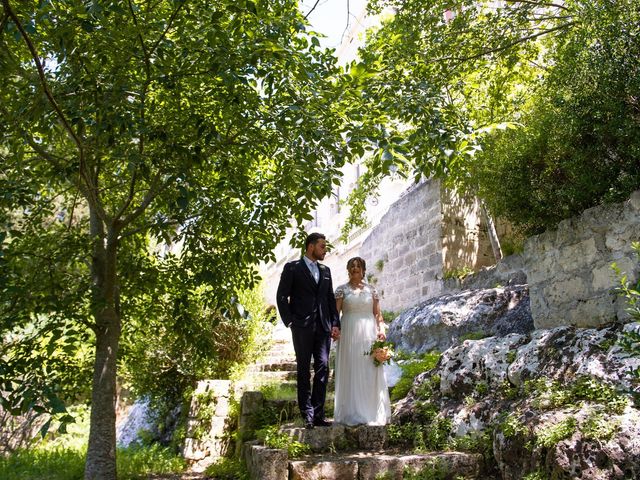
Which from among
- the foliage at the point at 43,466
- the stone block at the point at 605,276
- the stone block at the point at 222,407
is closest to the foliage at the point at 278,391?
the stone block at the point at 222,407

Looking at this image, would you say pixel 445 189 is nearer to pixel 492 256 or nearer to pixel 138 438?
pixel 492 256

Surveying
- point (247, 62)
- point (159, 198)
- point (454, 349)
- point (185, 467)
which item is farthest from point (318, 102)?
point (185, 467)

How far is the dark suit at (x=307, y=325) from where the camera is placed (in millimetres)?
5422

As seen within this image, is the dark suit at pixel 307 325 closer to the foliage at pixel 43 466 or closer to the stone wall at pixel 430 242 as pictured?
the foliage at pixel 43 466

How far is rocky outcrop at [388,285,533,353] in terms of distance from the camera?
6898mm

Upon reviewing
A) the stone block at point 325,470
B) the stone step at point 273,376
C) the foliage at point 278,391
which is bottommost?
the stone block at point 325,470

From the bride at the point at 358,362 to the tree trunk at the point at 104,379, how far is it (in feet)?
7.50

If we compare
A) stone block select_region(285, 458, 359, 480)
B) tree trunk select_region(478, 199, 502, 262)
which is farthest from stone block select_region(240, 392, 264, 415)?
tree trunk select_region(478, 199, 502, 262)

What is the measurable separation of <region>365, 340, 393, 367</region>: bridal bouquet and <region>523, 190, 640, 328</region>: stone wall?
4.82ft

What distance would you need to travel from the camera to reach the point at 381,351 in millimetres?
5656

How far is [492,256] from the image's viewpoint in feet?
33.4

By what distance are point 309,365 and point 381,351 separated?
744 mm

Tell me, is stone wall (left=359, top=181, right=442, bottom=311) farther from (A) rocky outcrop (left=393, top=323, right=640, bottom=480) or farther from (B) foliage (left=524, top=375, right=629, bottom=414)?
(B) foliage (left=524, top=375, right=629, bottom=414)

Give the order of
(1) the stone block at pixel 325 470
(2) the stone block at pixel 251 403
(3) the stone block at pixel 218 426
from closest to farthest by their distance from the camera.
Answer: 1. (1) the stone block at pixel 325 470
2. (2) the stone block at pixel 251 403
3. (3) the stone block at pixel 218 426
